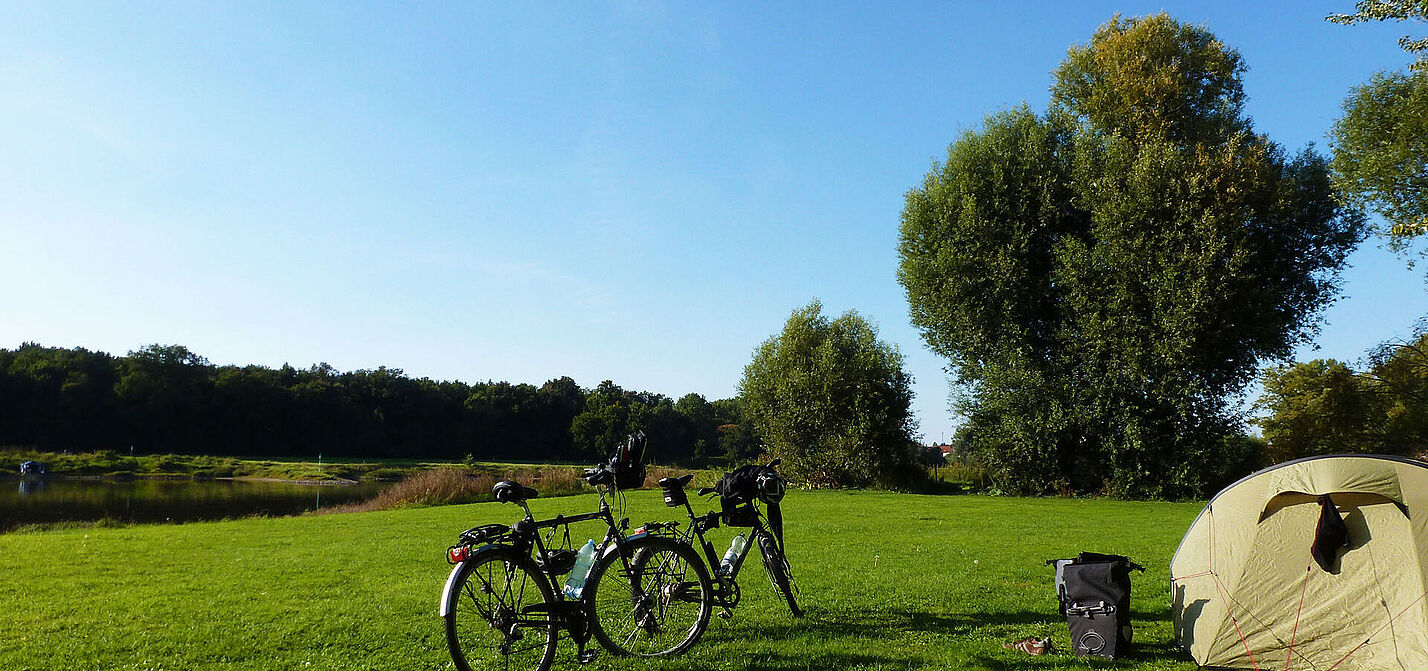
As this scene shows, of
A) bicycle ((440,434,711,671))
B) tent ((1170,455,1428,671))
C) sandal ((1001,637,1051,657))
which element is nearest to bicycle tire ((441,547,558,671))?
bicycle ((440,434,711,671))

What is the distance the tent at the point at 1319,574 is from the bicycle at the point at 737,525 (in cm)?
341

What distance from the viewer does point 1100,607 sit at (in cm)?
616

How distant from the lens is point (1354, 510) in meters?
5.99

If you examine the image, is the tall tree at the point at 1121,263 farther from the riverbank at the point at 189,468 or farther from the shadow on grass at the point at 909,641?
the riverbank at the point at 189,468

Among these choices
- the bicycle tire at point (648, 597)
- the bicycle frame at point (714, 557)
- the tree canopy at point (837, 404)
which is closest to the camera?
the bicycle tire at point (648, 597)

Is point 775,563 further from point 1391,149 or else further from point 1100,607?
point 1391,149

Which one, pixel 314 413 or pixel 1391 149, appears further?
pixel 314 413

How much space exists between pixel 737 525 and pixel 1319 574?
15.1ft

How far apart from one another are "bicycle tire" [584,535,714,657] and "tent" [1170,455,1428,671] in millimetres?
4019

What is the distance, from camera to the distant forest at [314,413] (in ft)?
253

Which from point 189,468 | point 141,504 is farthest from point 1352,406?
point 189,468

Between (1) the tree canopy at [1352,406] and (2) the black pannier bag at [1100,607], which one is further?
(1) the tree canopy at [1352,406]

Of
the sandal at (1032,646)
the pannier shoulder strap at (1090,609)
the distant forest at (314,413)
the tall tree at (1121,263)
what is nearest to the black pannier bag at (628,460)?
the sandal at (1032,646)

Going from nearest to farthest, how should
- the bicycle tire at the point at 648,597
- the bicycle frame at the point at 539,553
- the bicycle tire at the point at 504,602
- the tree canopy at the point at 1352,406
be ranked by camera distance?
the bicycle tire at the point at 504,602 < the bicycle frame at the point at 539,553 < the bicycle tire at the point at 648,597 < the tree canopy at the point at 1352,406
